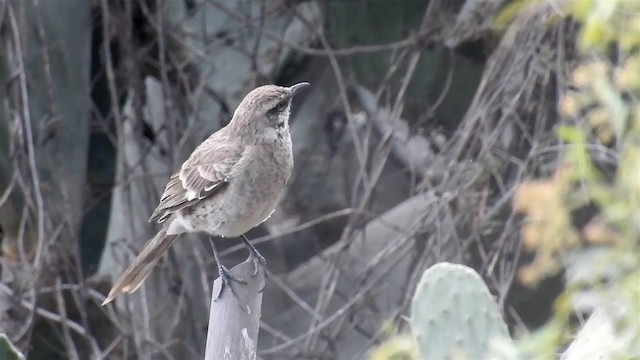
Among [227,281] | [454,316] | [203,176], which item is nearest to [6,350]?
[227,281]

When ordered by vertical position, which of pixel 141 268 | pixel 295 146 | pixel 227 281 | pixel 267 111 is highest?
pixel 267 111

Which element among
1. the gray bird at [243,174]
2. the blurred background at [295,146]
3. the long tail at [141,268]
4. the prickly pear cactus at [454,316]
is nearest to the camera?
the prickly pear cactus at [454,316]

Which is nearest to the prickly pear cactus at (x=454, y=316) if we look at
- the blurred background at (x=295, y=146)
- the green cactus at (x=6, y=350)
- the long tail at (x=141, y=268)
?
the green cactus at (x=6, y=350)

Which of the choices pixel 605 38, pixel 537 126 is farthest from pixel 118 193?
pixel 605 38

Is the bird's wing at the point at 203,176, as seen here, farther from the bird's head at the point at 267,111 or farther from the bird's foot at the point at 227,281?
the bird's foot at the point at 227,281

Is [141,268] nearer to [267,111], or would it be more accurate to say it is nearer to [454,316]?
[267,111]

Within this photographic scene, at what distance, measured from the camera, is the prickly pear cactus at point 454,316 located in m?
2.94

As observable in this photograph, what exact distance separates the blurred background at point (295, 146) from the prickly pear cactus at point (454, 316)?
6.94 ft

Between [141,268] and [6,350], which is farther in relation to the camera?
[141,268]

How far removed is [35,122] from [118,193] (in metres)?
0.72

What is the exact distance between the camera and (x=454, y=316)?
2969 millimetres

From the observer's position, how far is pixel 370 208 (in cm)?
585

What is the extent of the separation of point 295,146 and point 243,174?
207cm

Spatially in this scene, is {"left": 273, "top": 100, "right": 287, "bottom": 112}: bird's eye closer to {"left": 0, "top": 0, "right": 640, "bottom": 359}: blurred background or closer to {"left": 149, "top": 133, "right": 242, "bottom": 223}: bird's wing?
{"left": 149, "top": 133, "right": 242, "bottom": 223}: bird's wing
